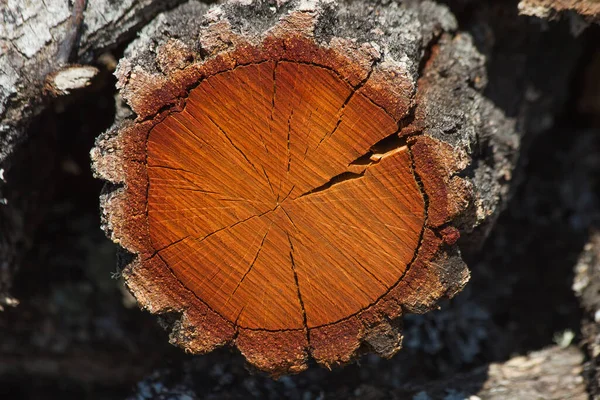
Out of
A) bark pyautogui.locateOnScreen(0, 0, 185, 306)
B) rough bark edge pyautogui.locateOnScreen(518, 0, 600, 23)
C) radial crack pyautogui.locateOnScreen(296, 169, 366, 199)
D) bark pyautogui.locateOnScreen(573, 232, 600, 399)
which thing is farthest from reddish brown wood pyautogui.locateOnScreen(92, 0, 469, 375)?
bark pyautogui.locateOnScreen(573, 232, 600, 399)

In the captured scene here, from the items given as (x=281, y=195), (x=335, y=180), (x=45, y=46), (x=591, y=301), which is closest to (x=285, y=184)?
(x=281, y=195)

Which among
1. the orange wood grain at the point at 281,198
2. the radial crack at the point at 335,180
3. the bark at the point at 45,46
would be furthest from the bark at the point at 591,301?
the bark at the point at 45,46

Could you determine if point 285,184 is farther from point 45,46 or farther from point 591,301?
point 591,301

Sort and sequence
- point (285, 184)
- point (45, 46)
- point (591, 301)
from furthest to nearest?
point (591, 301)
point (45, 46)
point (285, 184)

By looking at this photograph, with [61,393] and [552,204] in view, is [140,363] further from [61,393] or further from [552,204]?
[552,204]

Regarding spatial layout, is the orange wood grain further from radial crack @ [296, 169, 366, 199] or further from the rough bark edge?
the rough bark edge

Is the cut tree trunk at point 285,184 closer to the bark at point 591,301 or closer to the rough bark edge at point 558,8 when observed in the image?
the rough bark edge at point 558,8

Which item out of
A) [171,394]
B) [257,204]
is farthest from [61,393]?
[257,204]
